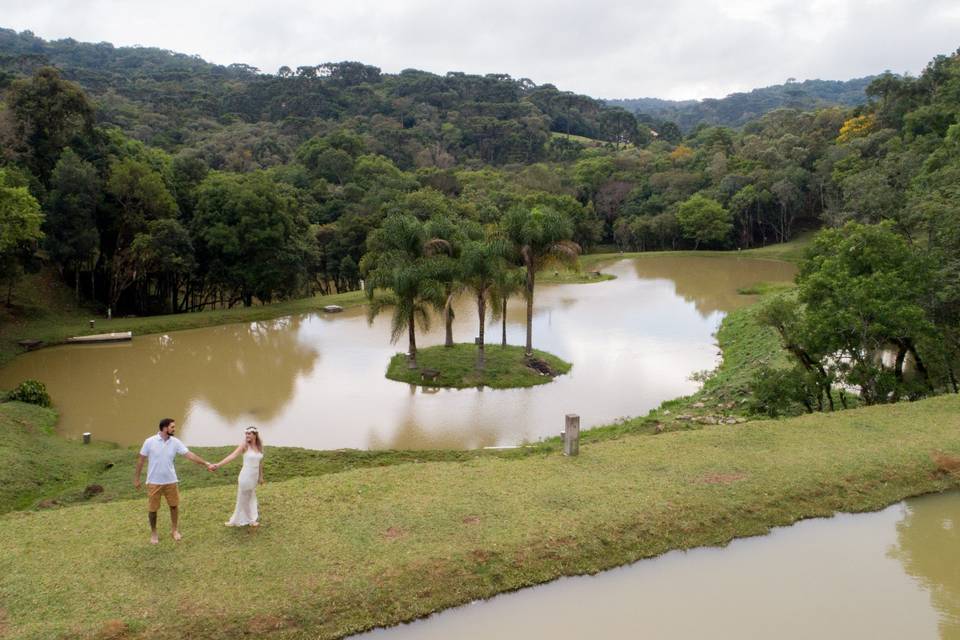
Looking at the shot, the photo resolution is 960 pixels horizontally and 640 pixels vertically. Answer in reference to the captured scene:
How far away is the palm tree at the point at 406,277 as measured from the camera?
23406 mm

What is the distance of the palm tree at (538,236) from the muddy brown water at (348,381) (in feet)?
14.5

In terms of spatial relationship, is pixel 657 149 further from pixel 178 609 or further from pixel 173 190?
pixel 178 609

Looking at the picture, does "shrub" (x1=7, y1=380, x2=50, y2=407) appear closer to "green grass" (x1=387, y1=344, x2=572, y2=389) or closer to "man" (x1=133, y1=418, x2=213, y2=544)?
"green grass" (x1=387, y1=344, x2=572, y2=389)

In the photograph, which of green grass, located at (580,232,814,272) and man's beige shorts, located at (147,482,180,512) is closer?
man's beige shorts, located at (147,482,180,512)

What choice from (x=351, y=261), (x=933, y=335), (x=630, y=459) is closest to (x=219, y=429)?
(x=630, y=459)

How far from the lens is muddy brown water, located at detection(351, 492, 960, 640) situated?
912cm

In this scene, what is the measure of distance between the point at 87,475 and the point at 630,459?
11.9 metres

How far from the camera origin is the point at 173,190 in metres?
37.8

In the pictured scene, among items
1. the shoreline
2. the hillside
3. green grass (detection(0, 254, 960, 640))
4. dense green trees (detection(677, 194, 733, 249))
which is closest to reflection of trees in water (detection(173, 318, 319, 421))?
the shoreline

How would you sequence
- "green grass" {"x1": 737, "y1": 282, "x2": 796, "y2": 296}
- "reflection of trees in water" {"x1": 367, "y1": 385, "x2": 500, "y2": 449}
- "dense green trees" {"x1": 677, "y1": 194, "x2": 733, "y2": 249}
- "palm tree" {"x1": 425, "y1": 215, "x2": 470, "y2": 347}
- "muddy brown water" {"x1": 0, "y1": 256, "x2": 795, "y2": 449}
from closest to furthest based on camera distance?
"reflection of trees in water" {"x1": 367, "y1": 385, "x2": 500, "y2": 449} < "muddy brown water" {"x1": 0, "y1": 256, "x2": 795, "y2": 449} < "palm tree" {"x1": 425, "y1": 215, "x2": 470, "y2": 347} < "green grass" {"x1": 737, "y1": 282, "x2": 796, "y2": 296} < "dense green trees" {"x1": 677, "y1": 194, "x2": 733, "y2": 249}

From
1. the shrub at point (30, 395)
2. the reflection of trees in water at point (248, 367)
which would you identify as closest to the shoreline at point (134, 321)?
the reflection of trees in water at point (248, 367)

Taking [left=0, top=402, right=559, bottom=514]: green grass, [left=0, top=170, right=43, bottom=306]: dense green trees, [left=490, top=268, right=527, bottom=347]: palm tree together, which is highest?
[left=0, top=170, right=43, bottom=306]: dense green trees

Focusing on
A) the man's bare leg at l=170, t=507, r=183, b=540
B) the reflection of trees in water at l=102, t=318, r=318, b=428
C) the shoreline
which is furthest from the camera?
the shoreline

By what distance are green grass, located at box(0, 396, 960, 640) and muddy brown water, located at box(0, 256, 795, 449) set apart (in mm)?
5303
